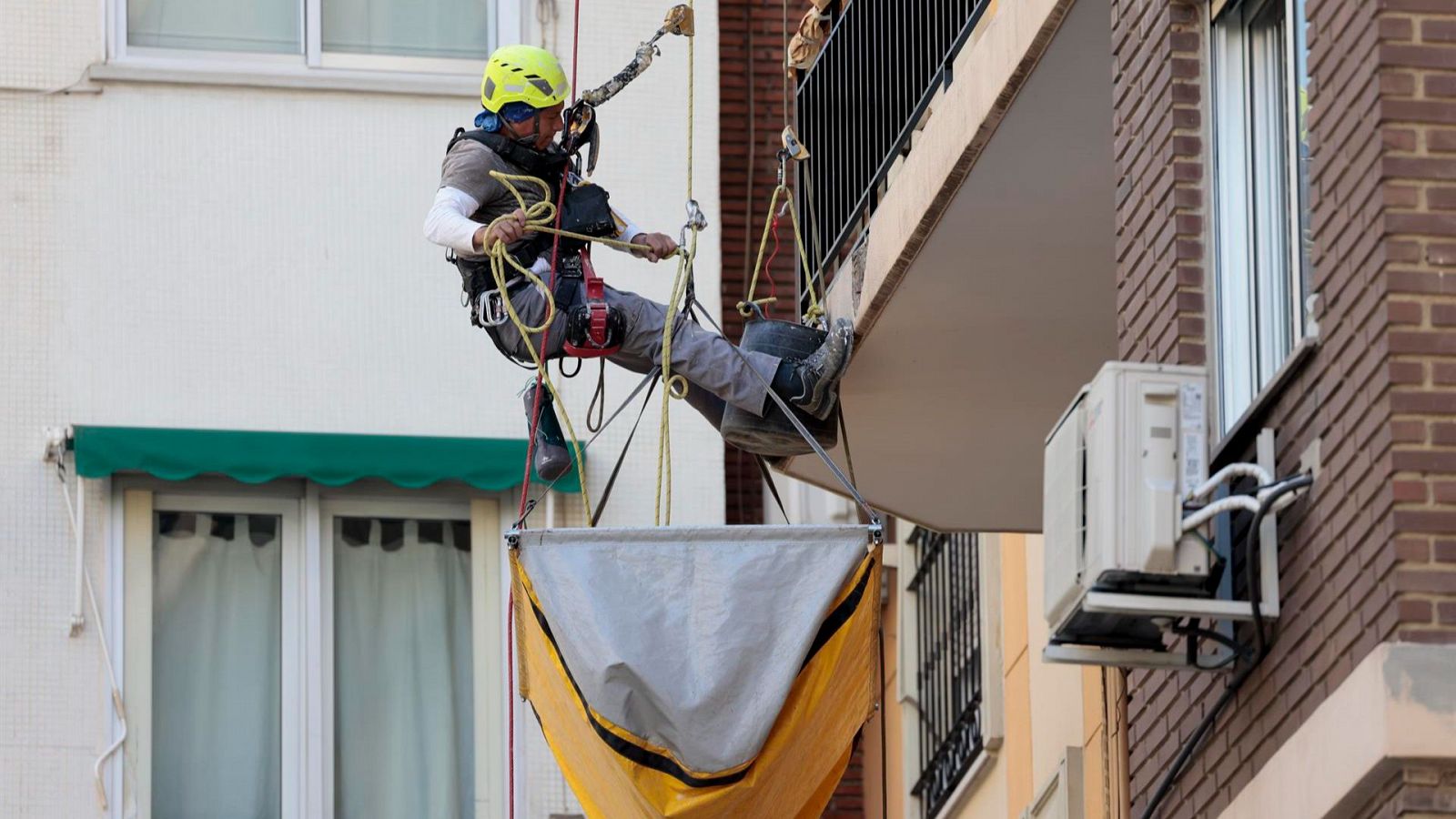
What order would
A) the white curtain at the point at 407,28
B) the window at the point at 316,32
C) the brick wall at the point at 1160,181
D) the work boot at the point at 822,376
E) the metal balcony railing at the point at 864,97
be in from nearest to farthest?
the brick wall at the point at 1160,181 → the work boot at the point at 822,376 → the metal balcony railing at the point at 864,97 → the window at the point at 316,32 → the white curtain at the point at 407,28

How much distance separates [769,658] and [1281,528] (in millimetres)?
2514

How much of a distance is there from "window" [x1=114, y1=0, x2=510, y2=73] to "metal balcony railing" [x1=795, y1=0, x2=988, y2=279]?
3.06 m

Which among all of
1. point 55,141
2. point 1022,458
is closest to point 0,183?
point 55,141

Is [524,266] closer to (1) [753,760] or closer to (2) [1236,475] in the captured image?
(1) [753,760]

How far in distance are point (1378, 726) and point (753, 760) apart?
133 inches

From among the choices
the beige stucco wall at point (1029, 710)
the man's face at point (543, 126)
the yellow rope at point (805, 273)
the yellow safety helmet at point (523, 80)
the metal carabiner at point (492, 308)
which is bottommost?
the beige stucco wall at point (1029, 710)

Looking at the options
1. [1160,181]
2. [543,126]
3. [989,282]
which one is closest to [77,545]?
[543,126]

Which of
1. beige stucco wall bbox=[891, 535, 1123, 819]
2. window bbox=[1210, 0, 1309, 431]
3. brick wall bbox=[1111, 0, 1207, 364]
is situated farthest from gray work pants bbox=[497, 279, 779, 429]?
window bbox=[1210, 0, 1309, 431]

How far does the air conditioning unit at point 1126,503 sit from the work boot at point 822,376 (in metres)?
3.22

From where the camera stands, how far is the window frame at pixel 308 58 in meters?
18.6

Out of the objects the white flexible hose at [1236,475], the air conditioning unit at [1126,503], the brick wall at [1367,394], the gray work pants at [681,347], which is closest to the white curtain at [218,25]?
the gray work pants at [681,347]

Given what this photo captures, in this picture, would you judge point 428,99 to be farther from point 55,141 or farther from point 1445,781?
point 1445,781

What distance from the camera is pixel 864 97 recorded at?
1530cm

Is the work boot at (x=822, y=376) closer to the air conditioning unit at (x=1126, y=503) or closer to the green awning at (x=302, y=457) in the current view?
the air conditioning unit at (x=1126, y=503)
